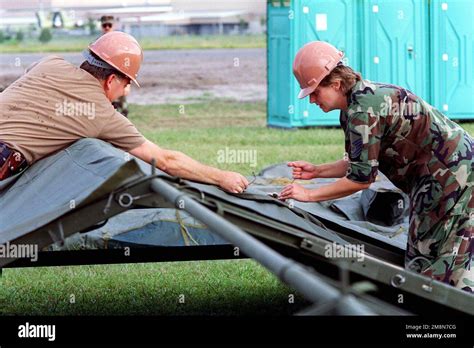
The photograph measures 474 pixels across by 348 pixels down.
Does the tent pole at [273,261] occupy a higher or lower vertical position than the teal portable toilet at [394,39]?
higher

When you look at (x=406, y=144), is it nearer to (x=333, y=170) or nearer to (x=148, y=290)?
(x=333, y=170)

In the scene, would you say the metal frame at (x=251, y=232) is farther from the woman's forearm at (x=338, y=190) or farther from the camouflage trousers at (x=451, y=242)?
the camouflage trousers at (x=451, y=242)

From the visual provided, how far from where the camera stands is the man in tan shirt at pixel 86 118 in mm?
5559

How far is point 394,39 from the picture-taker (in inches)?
586

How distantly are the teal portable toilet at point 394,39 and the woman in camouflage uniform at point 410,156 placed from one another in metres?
9.20

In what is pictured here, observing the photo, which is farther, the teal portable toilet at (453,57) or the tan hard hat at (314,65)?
the teal portable toilet at (453,57)

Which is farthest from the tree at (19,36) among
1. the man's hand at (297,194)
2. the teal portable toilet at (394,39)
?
the man's hand at (297,194)

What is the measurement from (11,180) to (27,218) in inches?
19.9

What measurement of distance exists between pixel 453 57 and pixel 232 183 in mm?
9977

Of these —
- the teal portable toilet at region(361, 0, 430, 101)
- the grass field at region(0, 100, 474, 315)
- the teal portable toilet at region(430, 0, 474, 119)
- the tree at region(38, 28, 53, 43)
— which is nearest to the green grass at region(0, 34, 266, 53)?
the tree at region(38, 28, 53, 43)

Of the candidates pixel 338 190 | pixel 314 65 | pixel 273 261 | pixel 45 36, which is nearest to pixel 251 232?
pixel 338 190

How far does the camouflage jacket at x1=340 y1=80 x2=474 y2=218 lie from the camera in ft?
17.5

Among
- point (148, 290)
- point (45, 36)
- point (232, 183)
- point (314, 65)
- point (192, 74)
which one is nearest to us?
point (314, 65)

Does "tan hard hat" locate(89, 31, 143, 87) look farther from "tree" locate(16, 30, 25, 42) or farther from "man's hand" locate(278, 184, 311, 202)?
"tree" locate(16, 30, 25, 42)
